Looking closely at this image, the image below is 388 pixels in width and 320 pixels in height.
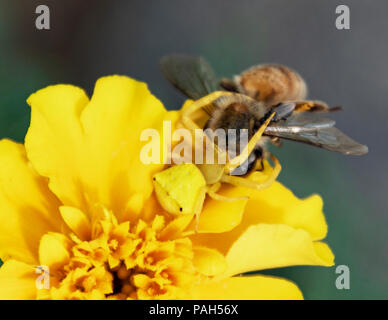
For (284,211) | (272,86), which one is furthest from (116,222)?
(272,86)

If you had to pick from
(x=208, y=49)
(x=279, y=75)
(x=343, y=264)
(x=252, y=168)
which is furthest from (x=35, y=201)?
(x=208, y=49)

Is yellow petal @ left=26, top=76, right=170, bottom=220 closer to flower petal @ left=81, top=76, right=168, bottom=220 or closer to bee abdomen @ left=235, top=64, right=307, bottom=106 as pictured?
flower petal @ left=81, top=76, right=168, bottom=220

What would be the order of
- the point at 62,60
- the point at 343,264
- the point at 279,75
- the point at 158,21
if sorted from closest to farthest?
the point at 279,75 < the point at 343,264 < the point at 62,60 < the point at 158,21

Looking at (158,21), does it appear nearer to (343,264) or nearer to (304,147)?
(304,147)

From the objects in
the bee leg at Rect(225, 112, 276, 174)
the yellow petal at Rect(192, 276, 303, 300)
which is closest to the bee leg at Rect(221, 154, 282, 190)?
the bee leg at Rect(225, 112, 276, 174)

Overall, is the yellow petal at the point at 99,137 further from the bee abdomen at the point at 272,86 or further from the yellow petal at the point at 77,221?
the bee abdomen at the point at 272,86

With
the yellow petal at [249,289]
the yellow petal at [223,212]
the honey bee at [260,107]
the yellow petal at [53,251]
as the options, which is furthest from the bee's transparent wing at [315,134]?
the yellow petal at [53,251]
